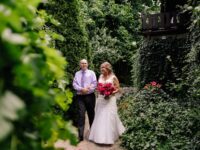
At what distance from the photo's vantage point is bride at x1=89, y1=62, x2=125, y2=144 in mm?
9469

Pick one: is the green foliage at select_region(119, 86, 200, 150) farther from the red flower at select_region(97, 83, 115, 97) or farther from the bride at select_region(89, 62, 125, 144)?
the red flower at select_region(97, 83, 115, 97)

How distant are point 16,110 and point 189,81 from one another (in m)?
7.88

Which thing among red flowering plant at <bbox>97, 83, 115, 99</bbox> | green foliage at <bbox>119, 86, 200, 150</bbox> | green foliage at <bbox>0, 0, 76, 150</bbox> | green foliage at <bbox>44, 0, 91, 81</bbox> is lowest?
green foliage at <bbox>119, 86, 200, 150</bbox>

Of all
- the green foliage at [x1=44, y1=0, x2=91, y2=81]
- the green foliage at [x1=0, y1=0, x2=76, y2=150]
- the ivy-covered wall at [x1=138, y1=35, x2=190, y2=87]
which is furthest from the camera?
the ivy-covered wall at [x1=138, y1=35, x2=190, y2=87]

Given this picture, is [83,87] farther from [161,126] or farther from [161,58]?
[161,58]

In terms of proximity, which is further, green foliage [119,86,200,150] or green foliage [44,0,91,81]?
green foliage [44,0,91,81]

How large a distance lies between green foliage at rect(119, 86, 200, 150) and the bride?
311 mm

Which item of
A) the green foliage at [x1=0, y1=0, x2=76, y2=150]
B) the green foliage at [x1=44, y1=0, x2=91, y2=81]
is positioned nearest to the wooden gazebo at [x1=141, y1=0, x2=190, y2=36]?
the green foliage at [x1=44, y1=0, x2=91, y2=81]

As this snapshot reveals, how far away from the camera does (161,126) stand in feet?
29.2

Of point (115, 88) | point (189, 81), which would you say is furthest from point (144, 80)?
point (189, 81)

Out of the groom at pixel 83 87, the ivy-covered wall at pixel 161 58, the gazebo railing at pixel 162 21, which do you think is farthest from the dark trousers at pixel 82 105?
the gazebo railing at pixel 162 21

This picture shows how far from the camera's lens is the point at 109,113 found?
9.59m

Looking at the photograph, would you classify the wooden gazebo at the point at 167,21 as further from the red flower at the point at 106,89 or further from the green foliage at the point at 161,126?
the red flower at the point at 106,89

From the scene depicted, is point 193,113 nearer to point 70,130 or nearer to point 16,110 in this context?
point 70,130
